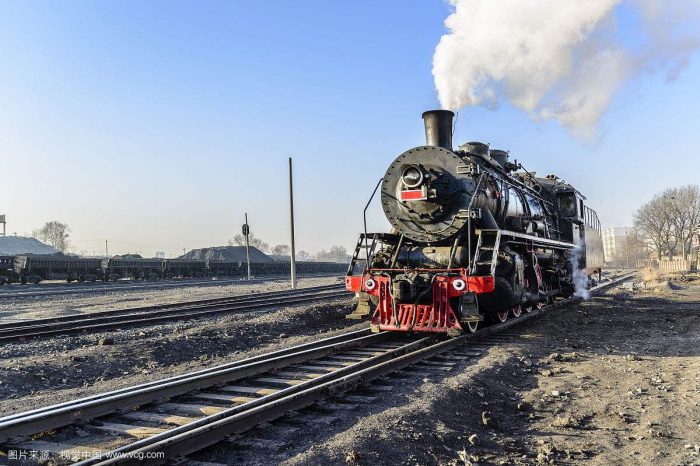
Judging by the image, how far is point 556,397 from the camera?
5598mm

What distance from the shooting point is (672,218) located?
2547 inches

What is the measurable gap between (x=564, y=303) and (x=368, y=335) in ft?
26.6

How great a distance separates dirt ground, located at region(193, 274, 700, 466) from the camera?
12.9 feet

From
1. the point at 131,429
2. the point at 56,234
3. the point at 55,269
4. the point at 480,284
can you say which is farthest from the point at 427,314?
the point at 56,234

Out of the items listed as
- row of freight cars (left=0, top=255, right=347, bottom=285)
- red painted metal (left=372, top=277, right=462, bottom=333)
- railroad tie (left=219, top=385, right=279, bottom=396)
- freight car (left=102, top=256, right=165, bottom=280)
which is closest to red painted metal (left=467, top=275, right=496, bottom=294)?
red painted metal (left=372, top=277, right=462, bottom=333)

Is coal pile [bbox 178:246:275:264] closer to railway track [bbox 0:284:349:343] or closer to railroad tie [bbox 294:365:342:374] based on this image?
railway track [bbox 0:284:349:343]

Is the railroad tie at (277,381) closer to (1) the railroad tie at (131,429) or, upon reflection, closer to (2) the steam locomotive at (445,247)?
(1) the railroad tie at (131,429)

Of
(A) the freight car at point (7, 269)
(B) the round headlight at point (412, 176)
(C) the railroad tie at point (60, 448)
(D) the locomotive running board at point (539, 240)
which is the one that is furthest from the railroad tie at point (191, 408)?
(A) the freight car at point (7, 269)

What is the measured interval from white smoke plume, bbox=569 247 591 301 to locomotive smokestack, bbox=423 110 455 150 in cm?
815

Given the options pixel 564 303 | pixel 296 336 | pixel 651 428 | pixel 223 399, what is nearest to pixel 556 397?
pixel 651 428

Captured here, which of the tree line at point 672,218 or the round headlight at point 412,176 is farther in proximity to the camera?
the tree line at point 672,218

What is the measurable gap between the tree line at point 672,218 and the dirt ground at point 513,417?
214 feet

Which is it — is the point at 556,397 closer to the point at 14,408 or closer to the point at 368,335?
the point at 368,335

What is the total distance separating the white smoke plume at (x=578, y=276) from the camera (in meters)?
16.3
